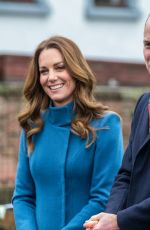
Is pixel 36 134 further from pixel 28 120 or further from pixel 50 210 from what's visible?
pixel 50 210

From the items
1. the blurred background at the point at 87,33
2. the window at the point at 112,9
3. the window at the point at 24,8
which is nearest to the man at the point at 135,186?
the blurred background at the point at 87,33

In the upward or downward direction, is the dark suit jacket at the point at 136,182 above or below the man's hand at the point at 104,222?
above

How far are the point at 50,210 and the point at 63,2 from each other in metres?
9.05

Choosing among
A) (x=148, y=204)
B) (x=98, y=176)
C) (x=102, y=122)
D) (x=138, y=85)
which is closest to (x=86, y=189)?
(x=98, y=176)

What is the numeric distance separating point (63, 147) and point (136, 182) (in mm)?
754

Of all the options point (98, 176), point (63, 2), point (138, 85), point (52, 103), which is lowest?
point (138, 85)

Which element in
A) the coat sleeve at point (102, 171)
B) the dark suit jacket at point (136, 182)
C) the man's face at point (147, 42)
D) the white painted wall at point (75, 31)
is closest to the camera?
the dark suit jacket at point (136, 182)

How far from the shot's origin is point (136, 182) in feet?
11.8

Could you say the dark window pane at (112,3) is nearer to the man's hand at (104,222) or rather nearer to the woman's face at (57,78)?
the woman's face at (57,78)

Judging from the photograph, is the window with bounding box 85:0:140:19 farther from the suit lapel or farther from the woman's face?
the suit lapel

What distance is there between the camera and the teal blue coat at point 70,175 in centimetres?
416

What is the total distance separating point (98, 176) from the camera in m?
4.15

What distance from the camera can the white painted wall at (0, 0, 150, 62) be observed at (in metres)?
12.9

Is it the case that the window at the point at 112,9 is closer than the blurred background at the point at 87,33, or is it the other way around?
the blurred background at the point at 87,33
